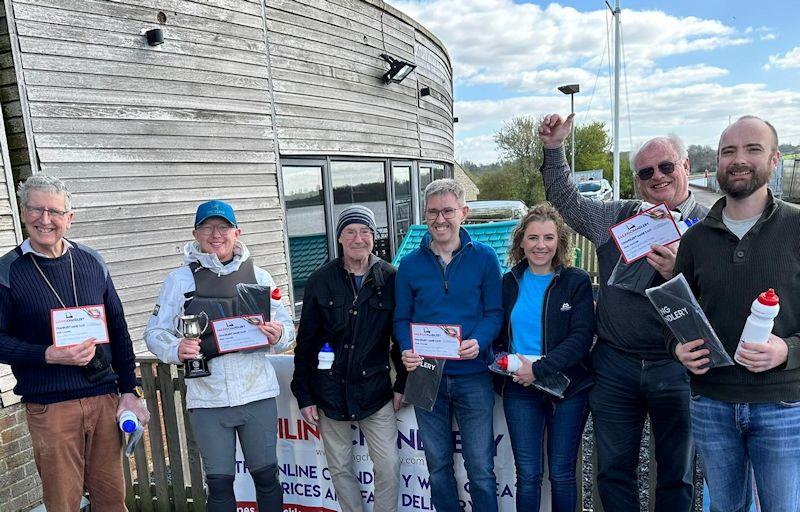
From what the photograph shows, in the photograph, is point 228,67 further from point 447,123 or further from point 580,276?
point 447,123

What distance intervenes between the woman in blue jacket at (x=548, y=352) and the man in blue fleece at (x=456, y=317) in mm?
133

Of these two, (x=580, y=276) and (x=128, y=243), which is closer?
(x=580, y=276)

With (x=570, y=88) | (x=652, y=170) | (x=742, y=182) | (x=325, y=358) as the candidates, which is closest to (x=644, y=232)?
(x=652, y=170)

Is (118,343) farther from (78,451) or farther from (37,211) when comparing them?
(37,211)

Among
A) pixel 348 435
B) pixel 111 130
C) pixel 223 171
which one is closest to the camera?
pixel 348 435

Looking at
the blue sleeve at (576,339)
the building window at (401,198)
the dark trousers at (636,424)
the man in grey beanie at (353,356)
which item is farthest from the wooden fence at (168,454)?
the building window at (401,198)

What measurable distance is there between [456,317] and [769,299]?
4.30ft

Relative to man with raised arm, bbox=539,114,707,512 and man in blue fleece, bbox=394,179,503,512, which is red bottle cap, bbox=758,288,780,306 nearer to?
man with raised arm, bbox=539,114,707,512

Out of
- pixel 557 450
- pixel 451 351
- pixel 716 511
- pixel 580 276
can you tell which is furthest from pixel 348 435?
pixel 716 511

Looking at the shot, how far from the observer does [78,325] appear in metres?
2.42

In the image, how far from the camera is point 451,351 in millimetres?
2479

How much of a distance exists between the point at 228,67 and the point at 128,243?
98.9 inches

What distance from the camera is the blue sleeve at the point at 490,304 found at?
2.53 meters

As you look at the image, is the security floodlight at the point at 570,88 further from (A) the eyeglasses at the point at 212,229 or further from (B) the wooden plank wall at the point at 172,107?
(A) the eyeglasses at the point at 212,229
